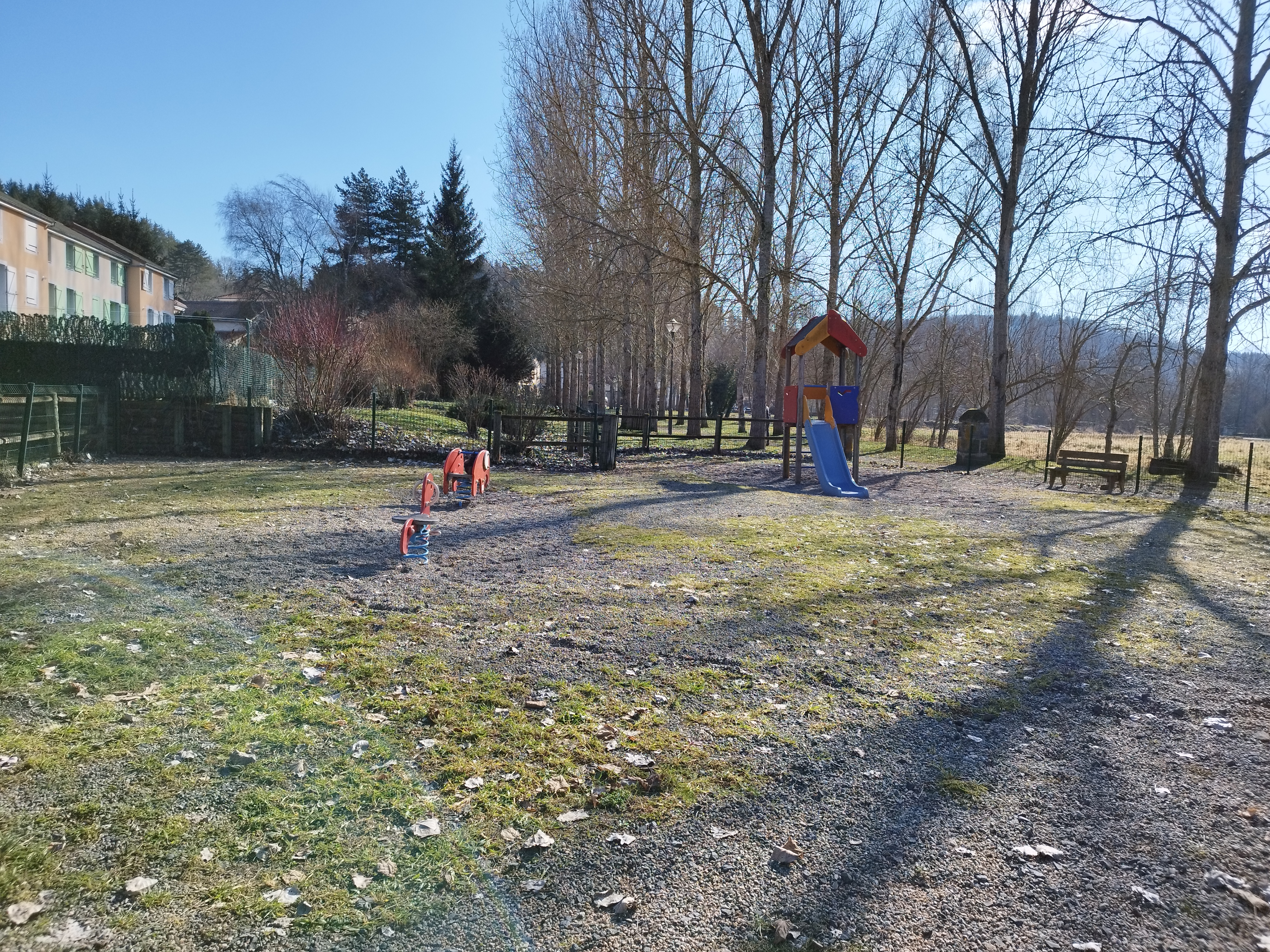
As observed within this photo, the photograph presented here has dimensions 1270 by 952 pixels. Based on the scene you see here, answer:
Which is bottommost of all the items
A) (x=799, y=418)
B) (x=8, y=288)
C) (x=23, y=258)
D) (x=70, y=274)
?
(x=799, y=418)

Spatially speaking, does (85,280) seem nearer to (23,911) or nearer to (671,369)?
(671,369)

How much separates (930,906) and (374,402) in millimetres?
16651

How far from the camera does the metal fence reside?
11875 mm

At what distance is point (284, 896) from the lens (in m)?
2.51

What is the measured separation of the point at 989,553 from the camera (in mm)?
8875

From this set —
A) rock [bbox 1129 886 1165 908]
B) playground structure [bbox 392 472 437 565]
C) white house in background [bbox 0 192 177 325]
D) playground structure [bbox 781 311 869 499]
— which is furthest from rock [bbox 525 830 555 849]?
white house in background [bbox 0 192 177 325]

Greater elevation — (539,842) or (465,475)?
(465,475)

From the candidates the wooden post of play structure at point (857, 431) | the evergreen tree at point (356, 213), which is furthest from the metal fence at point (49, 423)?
the evergreen tree at point (356, 213)

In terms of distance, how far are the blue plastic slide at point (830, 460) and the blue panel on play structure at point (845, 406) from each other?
35cm

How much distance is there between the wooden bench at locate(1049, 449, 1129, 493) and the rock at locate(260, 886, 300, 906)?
1661cm

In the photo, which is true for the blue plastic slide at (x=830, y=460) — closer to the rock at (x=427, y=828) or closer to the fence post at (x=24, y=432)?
the rock at (x=427, y=828)

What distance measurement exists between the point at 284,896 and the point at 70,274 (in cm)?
4611

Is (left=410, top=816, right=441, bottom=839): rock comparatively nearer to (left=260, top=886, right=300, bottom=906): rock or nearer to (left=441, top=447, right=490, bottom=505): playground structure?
(left=260, top=886, right=300, bottom=906): rock

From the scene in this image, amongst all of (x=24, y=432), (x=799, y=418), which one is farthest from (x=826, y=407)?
(x=24, y=432)
